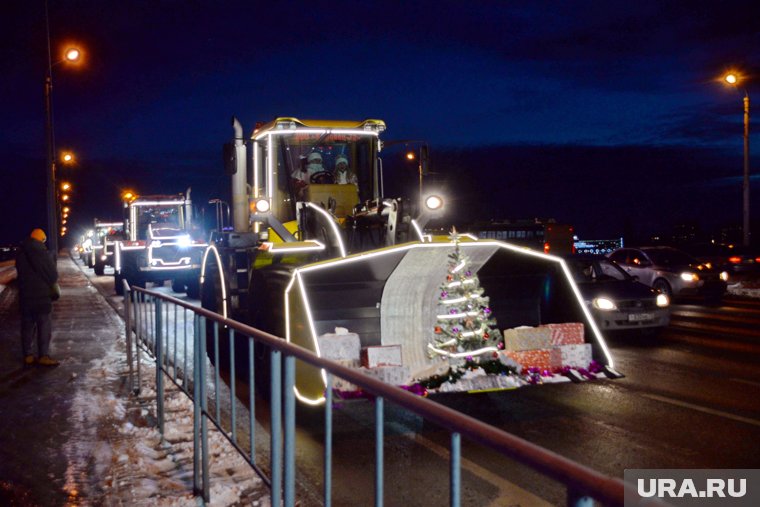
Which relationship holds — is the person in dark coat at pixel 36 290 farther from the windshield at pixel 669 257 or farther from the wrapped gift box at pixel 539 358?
the windshield at pixel 669 257

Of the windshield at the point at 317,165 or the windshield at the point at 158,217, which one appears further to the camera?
the windshield at the point at 158,217

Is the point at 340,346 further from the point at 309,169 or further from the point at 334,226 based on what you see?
the point at 309,169

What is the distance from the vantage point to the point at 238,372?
515 cm

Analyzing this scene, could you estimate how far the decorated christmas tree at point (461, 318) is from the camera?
7.39 meters

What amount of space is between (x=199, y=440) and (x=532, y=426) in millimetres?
3251

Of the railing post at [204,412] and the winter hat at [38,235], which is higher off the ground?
the winter hat at [38,235]

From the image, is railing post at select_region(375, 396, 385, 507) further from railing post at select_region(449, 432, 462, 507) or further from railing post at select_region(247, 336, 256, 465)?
railing post at select_region(247, 336, 256, 465)

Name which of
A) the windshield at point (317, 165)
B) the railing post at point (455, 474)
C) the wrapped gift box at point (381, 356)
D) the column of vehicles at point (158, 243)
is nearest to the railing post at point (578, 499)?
the railing post at point (455, 474)

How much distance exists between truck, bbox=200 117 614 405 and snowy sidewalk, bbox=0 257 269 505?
0.93 metres

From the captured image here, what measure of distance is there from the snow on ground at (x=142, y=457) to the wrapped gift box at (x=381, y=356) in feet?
4.96

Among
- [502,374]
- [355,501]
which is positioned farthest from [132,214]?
[355,501]

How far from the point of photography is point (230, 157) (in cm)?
1030

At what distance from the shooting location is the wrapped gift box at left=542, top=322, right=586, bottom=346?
300 inches

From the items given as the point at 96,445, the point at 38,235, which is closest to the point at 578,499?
the point at 96,445
